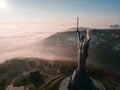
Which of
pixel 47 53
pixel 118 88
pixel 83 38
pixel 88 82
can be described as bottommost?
pixel 47 53

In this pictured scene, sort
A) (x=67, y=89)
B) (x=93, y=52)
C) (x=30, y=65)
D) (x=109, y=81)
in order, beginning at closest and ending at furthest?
(x=67, y=89), (x=109, y=81), (x=30, y=65), (x=93, y=52)

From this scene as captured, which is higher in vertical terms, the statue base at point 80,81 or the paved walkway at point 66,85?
the statue base at point 80,81

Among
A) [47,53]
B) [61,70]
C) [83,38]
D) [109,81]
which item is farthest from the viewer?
[47,53]

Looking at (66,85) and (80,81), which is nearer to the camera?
(80,81)

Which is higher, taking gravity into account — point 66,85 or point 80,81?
point 80,81

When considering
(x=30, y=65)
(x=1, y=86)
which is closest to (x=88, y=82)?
(x=1, y=86)

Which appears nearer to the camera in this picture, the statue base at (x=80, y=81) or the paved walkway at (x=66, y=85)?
the statue base at (x=80, y=81)

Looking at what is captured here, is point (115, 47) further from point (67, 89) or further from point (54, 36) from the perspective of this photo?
point (67, 89)

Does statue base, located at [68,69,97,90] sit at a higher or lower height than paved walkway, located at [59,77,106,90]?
higher

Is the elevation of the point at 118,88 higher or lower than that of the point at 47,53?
higher

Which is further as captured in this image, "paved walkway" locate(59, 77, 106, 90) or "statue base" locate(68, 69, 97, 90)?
"paved walkway" locate(59, 77, 106, 90)

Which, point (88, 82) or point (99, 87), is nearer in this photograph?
point (88, 82)
